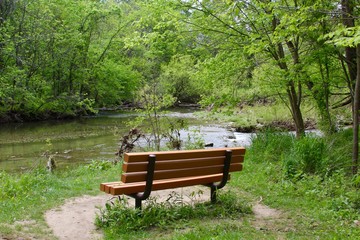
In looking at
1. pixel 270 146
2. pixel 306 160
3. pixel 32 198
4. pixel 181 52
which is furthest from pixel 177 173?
pixel 181 52

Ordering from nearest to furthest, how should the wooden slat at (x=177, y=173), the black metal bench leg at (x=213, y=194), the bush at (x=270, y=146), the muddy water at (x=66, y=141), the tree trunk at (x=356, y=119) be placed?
the wooden slat at (x=177, y=173), the black metal bench leg at (x=213, y=194), the tree trunk at (x=356, y=119), the bush at (x=270, y=146), the muddy water at (x=66, y=141)

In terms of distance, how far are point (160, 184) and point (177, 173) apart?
282mm

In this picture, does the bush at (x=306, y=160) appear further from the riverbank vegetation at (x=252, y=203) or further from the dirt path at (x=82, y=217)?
the dirt path at (x=82, y=217)

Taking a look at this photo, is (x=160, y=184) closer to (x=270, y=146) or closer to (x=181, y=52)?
(x=270, y=146)

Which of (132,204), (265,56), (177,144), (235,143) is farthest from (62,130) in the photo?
(132,204)

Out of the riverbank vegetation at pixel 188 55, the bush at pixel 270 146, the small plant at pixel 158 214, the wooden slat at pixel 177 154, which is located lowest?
the small plant at pixel 158 214

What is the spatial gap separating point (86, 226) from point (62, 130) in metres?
18.2

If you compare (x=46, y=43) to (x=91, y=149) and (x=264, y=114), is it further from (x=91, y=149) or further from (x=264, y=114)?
(x=264, y=114)

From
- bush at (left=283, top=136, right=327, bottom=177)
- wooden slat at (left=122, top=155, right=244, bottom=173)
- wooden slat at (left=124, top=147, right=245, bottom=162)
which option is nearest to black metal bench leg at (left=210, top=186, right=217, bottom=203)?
wooden slat at (left=122, top=155, right=244, bottom=173)

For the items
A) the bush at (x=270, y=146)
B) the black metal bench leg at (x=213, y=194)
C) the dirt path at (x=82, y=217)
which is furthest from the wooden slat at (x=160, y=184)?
the bush at (x=270, y=146)

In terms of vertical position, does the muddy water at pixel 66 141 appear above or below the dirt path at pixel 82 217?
below

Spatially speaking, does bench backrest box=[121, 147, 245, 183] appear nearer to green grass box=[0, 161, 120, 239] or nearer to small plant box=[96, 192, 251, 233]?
small plant box=[96, 192, 251, 233]

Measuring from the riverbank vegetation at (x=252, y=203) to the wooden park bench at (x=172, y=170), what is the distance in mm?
312

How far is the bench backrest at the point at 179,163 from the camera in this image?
4.55 meters
